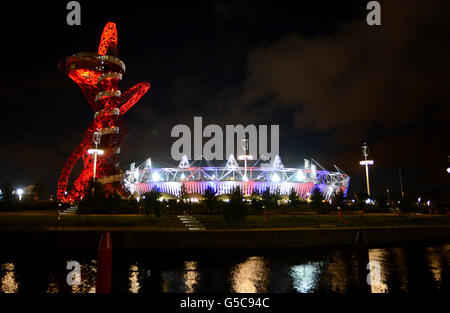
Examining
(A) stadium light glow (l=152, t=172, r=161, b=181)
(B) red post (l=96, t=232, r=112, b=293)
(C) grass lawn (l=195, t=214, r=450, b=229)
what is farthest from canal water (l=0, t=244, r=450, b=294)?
(A) stadium light glow (l=152, t=172, r=161, b=181)

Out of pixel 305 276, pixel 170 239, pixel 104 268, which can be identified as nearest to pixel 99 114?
pixel 170 239

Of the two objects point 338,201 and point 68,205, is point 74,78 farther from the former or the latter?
point 338,201

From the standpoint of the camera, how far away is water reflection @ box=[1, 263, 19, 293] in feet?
43.4

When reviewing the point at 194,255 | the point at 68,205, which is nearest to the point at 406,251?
the point at 194,255

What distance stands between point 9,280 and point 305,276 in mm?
14435

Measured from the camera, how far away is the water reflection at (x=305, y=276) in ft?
46.1

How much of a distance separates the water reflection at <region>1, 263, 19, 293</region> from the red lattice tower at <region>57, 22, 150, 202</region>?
1299 inches

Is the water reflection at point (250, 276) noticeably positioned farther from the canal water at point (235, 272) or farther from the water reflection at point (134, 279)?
the water reflection at point (134, 279)

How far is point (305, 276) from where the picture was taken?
15.9m

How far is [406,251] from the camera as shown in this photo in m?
23.9

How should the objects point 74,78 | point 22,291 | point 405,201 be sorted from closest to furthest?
1. point 22,291
2. point 405,201
3. point 74,78

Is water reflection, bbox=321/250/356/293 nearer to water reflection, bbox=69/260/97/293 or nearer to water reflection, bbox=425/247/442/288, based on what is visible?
water reflection, bbox=425/247/442/288
